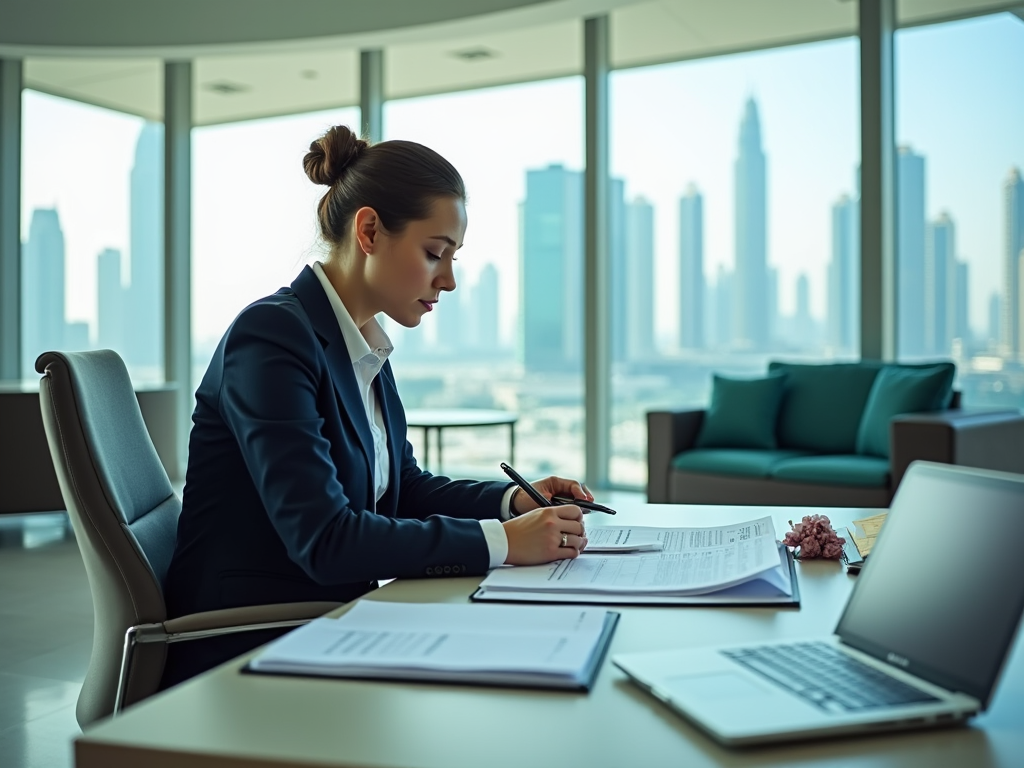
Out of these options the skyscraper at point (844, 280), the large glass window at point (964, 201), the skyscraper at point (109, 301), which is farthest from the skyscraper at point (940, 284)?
the skyscraper at point (109, 301)

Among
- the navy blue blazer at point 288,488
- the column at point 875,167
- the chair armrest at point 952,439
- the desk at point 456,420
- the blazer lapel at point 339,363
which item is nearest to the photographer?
the navy blue blazer at point 288,488

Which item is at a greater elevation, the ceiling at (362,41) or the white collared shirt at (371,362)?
the ceiling at (362,41)

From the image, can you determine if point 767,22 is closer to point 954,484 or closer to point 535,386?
point 535,386

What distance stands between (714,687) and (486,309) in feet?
20.4

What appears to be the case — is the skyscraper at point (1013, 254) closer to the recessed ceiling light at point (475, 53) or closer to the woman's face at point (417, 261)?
the recessed ceiling light at point (475, 53)

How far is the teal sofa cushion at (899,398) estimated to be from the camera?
436cm

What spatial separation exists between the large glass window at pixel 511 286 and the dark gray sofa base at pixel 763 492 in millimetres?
1743

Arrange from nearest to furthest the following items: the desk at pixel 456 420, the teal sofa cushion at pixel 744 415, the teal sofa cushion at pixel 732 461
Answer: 1. the teal sofa cushion at pixel 732 461
2. the teal sofa cushion at pixel 744 415
3. the desk at pixel 456 420

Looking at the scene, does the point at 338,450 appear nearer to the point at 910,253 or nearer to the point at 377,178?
the point at 377,178

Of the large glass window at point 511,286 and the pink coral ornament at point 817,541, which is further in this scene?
the large glass window at point 511,286

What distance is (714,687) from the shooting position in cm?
80

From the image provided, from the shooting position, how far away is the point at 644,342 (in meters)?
6.37

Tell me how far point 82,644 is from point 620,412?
3833 millimetres

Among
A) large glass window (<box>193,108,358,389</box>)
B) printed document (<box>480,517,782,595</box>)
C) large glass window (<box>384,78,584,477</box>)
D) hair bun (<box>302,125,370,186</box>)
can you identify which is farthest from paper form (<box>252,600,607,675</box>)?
large glass window (<box>193,108,358,389</box>)
